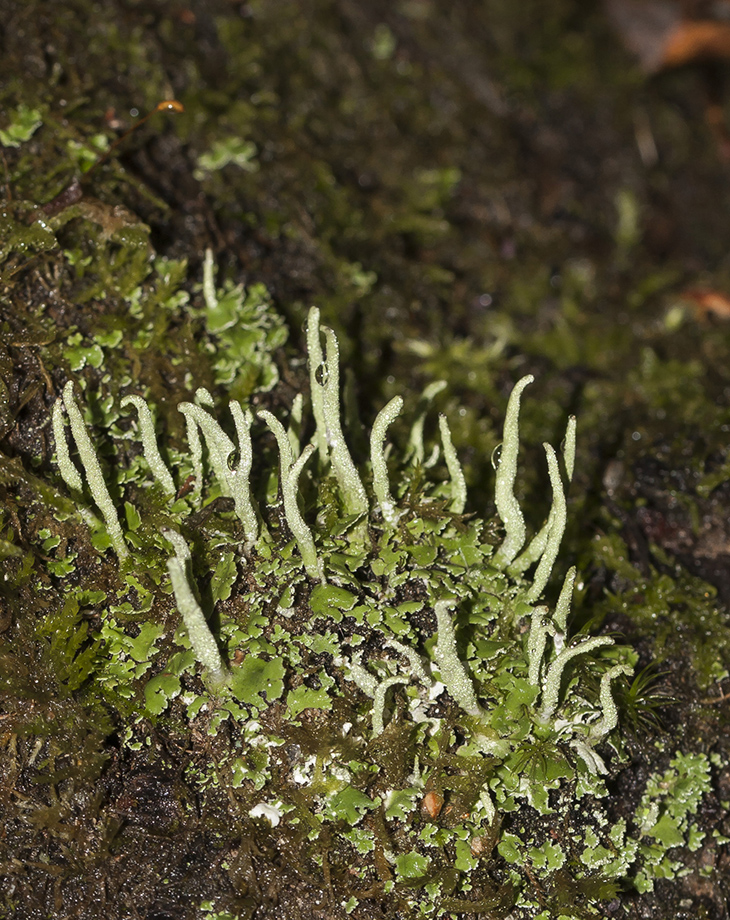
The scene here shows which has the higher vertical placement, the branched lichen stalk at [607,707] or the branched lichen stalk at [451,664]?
the branched lichen stalk at [451,664]

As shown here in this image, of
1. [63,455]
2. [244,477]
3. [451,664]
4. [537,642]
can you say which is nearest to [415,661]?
[451,664]

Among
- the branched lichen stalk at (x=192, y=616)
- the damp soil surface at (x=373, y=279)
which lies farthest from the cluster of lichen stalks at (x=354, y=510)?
the damp soil surface at (x=373, y=279)

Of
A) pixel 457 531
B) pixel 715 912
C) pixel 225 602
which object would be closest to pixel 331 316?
pixel 457 531

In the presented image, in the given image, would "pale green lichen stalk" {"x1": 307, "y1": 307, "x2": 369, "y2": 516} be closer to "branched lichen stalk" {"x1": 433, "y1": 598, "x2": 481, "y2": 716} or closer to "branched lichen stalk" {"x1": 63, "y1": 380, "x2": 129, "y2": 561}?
"branched lichen stalk" {"x1": 433, "y1": 598, "x2": 481, "y2": 716}

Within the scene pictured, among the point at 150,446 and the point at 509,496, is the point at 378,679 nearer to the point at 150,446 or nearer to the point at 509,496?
the point at 509,496

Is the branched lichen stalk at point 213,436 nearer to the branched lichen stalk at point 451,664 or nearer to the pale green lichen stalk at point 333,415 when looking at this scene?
the pale green lichen stalk at point 333,415

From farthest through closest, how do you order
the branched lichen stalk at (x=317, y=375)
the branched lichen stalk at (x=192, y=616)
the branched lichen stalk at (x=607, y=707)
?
the branched lichen stalk at (x=317, y=375)
the branched lichen stalk at (x=607, y=707)
the branched lichen stalk at (x=192, y=616)
